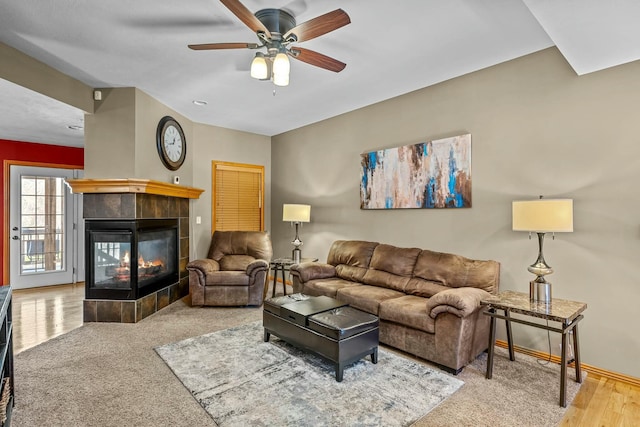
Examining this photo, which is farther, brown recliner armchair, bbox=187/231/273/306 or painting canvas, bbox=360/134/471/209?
brown recliner armchair, bbox=187/231/273/306

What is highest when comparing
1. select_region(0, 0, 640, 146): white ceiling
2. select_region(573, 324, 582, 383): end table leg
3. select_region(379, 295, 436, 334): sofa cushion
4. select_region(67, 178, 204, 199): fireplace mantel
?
select_region(0, 0, 640, 146): white ceiling

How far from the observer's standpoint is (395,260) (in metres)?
3.82

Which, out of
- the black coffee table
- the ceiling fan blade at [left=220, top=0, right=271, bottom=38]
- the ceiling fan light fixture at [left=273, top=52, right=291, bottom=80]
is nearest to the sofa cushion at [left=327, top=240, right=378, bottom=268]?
the black coffee table

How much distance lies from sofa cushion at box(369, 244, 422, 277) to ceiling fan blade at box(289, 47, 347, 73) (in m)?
2.12

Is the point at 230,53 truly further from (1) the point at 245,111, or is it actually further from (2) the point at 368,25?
(1) the point at 245,111

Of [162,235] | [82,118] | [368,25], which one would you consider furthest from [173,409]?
[82,118]

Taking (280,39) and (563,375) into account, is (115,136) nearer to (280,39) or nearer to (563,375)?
(280,39)

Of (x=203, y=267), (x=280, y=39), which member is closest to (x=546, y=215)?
(x=280, y=39)

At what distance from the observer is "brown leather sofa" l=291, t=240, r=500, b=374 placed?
107 inches

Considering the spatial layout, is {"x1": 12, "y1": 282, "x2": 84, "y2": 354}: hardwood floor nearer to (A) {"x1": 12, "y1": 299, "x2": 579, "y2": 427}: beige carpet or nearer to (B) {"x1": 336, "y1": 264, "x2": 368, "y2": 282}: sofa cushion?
(A) {"x1": 12, "y1": 299, "x2": 579, "y2": 427}: beige carpet

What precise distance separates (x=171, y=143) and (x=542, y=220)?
14.7ft

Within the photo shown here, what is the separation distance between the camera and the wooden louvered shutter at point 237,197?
225 inches

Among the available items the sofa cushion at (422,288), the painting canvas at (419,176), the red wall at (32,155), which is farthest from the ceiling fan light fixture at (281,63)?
the red wall at (32,155)

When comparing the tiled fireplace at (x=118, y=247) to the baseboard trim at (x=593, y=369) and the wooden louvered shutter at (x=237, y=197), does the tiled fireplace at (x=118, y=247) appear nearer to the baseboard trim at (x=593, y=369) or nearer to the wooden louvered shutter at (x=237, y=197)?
the wooden louvered shutter at (x=237, y=197)
